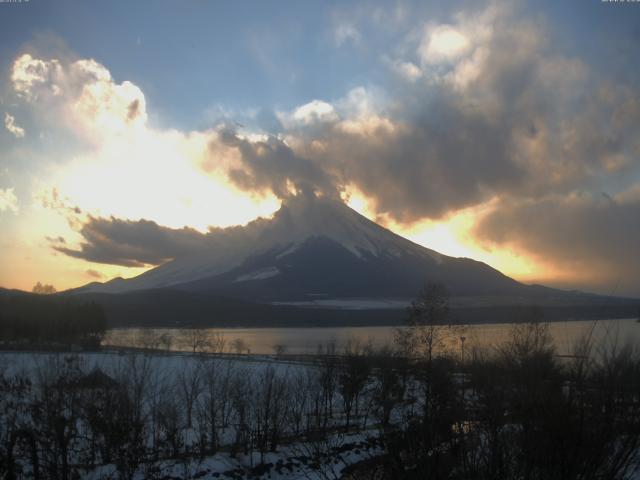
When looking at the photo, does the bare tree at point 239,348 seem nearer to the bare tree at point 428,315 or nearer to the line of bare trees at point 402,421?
the line of bare trees at point 402,421

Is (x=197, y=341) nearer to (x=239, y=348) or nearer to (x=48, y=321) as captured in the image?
(x=239, y=348)

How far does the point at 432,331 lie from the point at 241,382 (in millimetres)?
12493

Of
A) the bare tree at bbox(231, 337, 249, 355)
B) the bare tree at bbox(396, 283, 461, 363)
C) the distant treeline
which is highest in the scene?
the bare tree at bbox(396, 283, 461, 363)

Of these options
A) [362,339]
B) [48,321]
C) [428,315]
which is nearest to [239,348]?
[362,339]

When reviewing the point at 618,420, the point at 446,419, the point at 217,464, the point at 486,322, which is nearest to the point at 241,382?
the point at 217,464

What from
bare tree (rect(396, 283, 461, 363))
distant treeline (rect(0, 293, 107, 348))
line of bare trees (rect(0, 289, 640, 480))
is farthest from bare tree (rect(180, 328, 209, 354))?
line of bare trees (rect(0, 289, 640, 480))

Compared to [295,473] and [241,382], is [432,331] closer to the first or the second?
[241,382]

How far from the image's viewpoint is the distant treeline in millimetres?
52594

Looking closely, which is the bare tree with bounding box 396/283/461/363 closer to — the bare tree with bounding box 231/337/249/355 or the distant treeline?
the bare tree with bounding box 231/337/249/355

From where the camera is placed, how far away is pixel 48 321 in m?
57.1

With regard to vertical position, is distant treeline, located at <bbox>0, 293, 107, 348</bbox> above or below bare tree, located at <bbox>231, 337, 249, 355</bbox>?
above

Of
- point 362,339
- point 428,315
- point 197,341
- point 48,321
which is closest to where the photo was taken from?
point 428,315

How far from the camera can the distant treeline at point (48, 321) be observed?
52.6m

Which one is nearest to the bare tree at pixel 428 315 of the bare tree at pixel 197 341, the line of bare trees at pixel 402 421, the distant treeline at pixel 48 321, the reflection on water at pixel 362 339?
the line of bare trees at pixel 402 421
